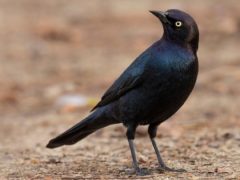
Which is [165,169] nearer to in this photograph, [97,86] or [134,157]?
[134,157]

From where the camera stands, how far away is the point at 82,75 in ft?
42.1

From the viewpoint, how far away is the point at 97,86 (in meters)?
11.9

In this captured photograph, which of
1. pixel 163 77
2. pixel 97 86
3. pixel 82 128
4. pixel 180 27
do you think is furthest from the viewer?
pixel 97 86

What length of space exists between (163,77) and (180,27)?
44 centimetres

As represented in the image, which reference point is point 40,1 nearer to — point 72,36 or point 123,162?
point 72,36

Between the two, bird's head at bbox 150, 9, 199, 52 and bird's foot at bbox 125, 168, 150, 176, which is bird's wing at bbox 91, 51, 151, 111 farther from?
bird's foot at bbox 125, 168, 150, 176

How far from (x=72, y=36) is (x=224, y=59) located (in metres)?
3.38

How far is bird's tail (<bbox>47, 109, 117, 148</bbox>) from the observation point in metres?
7.13

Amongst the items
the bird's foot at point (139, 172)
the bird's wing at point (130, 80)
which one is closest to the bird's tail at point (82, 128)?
the bird's wing at point (130, 80)

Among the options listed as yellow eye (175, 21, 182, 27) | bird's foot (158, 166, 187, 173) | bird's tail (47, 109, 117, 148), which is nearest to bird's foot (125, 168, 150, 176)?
bird's foot (158, 166, 187, 173)

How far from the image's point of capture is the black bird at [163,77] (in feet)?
21.1

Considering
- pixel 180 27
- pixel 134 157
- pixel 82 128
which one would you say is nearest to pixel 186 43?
pixel 180 27

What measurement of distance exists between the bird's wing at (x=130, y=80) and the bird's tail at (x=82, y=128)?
121 mm

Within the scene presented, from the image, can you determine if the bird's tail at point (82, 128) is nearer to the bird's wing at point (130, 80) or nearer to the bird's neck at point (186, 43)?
the bird's wing at point (130, 80)
